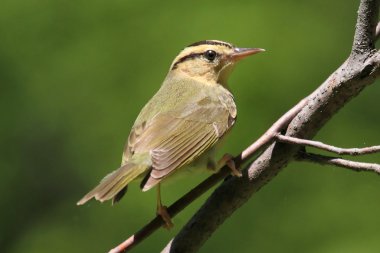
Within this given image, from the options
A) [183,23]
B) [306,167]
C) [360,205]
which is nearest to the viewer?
[360,205]

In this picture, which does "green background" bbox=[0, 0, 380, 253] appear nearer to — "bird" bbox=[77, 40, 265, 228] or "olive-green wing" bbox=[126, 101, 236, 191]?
"bird" bbox=[77, 40, 265, 228]

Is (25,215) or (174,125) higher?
(174,125)

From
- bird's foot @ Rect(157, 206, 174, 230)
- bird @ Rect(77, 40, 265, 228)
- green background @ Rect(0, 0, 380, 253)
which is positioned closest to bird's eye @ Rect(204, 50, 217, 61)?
bird @ Rect(77, 40, 265, 228)

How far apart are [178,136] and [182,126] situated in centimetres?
11

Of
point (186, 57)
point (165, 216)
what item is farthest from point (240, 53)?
point (165, 216)

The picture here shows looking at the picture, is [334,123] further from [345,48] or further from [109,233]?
[109,233]

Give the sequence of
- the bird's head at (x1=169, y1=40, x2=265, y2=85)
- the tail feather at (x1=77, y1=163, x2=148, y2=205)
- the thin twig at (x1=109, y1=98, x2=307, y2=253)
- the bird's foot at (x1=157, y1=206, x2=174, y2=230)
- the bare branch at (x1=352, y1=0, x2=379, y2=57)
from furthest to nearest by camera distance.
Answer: the bird's head at (x1=169, y1=40, x2=265, y2=85) < the tail feather at (x1=77, y1=163, x2=148, y2=205) < the bird's foot at (x1=157, y1=206, x2=174, y2=230) < the thin twig at (x1=109, y1=98, x2=307, y2=253) < the bare branch at (x1=352, y1=0, x2=379, y2=57)

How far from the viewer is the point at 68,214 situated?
21.7 ft

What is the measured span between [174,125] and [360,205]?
188 cm

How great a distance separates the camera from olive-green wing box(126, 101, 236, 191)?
10.8ft

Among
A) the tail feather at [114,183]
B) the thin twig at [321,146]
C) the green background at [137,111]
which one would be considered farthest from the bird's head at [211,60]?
the thin twig at [321,146]

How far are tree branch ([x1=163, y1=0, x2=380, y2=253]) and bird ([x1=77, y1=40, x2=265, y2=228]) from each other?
0.08 m

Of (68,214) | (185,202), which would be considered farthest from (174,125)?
(68,214)

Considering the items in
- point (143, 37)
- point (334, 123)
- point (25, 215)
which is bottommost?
point (25, 215)
